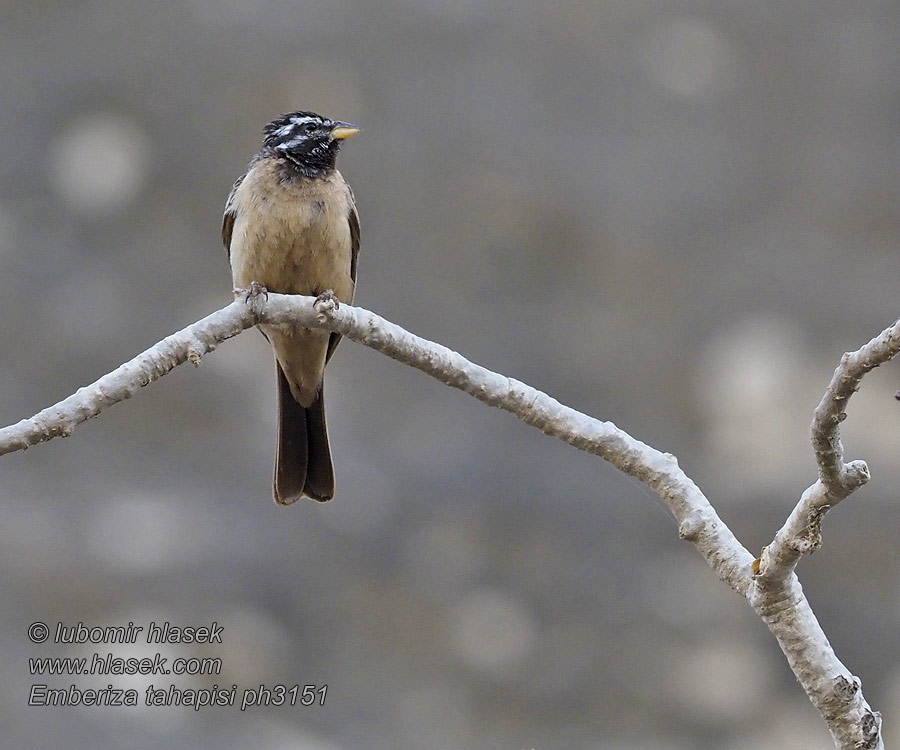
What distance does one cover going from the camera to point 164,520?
34.7ft

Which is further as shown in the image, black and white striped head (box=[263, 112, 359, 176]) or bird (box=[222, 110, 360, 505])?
black and white striped head (box=[263, 112, 359, 176])

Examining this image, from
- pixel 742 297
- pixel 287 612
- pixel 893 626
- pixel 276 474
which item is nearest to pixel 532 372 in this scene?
pixel 742 297

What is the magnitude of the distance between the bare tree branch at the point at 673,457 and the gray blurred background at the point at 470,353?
6.98m

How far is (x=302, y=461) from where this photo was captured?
211 inches

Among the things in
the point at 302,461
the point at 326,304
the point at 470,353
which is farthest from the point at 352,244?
the point at 470,353

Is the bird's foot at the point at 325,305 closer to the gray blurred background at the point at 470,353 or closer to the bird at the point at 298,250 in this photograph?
the bird at the point at 298,250

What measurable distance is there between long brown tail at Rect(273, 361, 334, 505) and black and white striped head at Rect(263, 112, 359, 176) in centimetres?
117

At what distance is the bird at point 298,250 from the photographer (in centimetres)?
500

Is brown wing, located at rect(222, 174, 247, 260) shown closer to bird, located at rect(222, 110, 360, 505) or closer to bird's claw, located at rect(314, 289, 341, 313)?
bird, located at rect(222, 110, 360, 505)

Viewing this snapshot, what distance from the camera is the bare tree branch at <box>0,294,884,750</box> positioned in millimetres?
2766

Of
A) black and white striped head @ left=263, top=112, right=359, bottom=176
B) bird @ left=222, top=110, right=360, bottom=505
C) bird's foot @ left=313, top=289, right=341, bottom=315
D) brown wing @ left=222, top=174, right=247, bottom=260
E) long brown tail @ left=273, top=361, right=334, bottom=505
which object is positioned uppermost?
black and white striped head @ left=263, top=112, right=359, bottom=176

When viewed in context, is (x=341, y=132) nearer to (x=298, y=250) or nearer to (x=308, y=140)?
(x=308, y=140)

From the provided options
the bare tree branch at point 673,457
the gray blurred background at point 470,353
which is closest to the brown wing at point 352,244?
the bare tree branch at point 673,457

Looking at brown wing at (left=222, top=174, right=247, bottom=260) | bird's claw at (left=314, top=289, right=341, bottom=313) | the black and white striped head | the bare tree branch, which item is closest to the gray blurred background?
brown wing at (left=222, top=174, right=247, bottom=260)
